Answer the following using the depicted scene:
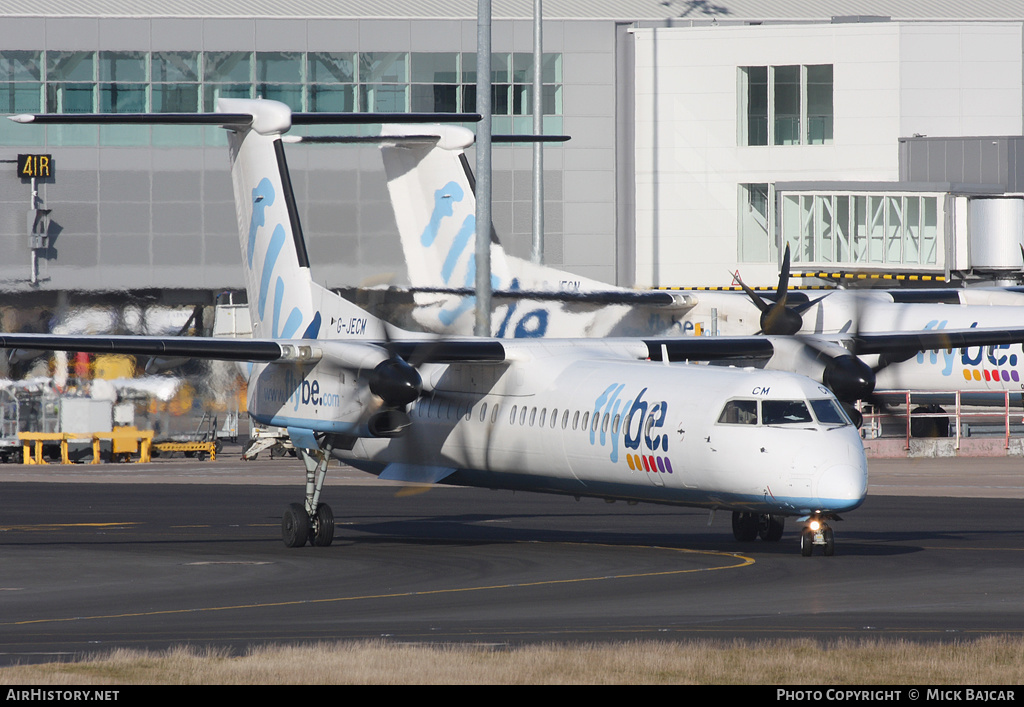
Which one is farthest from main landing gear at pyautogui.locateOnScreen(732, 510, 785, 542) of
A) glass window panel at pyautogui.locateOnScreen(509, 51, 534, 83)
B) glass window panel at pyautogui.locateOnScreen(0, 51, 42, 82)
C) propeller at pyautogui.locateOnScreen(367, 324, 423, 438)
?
glass window panel at pyautogui.locateOnScreen(0, 51, 42, 82)

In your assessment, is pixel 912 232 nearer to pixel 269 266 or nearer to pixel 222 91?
pixel 222 91

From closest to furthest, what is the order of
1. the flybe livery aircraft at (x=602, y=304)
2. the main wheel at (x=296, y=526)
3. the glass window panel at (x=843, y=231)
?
the main wheel at (x=296, y=526), the flybe livery aircraft at (x=602, y=304), the glass window panel at (x=843, y=231)

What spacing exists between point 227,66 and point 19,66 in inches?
317

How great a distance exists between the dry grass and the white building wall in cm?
4738

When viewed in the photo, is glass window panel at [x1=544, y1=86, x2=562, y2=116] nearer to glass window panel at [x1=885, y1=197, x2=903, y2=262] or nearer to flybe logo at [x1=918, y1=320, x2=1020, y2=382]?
glass window panel at [x1=885, y1=197, x2=903, y2=262]

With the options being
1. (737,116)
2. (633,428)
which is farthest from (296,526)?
(737,116)

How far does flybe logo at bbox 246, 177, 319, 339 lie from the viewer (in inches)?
1013

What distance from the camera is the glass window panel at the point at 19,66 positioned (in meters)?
59.4

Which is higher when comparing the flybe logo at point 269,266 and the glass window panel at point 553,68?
the glass window panel at point 553,68

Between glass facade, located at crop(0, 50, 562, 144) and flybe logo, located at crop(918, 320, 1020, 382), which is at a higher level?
glass facade, located at crop(0, 50, 562, 144)

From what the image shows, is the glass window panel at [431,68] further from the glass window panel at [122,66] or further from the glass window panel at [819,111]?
the glass window panel at [819,111]

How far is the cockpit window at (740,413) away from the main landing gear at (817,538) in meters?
1.63

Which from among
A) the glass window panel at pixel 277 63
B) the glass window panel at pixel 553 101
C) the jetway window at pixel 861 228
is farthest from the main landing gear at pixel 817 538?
the glass window panel at pixel 277 63
